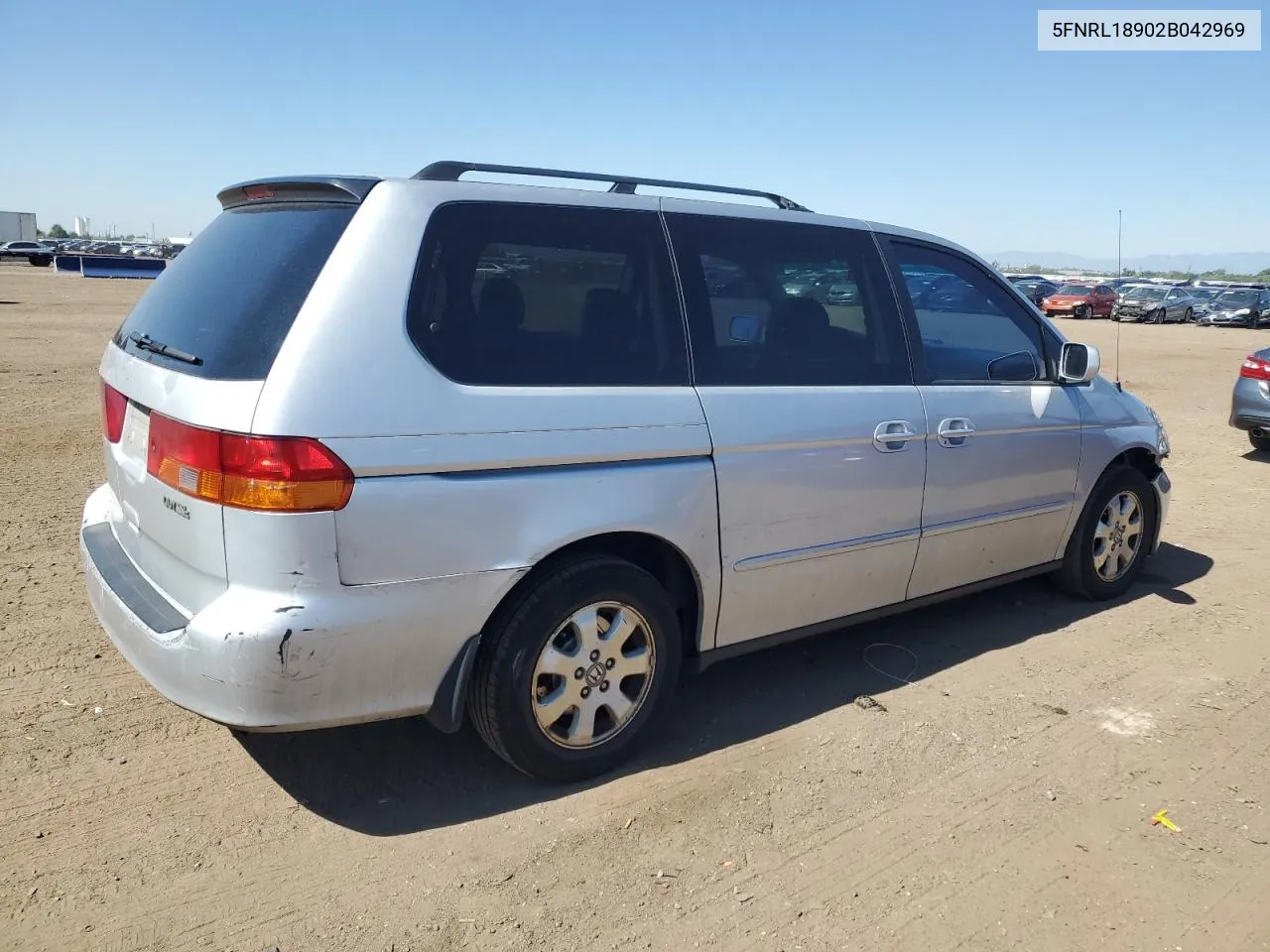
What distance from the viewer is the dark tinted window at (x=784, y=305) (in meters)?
3.52

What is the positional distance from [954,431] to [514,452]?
84.6 inches

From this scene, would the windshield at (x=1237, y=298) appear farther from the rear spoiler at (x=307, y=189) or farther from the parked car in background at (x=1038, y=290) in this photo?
the rear spoiler at (x=307, y=189)

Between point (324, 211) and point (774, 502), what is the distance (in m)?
1.84

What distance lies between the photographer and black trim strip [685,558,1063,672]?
366 cm

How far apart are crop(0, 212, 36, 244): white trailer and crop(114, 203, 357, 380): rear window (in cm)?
9213

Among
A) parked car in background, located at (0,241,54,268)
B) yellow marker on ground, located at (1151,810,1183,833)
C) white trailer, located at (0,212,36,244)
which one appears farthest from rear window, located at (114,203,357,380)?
white trailer, located at (0,212,36,244)

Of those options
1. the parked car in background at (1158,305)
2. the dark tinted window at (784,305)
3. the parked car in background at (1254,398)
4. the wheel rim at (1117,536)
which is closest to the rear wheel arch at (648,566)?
the dark tinted window at (784,305)

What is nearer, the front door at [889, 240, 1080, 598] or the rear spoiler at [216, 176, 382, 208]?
the rear spoiler at [216, 176, 382, 208]

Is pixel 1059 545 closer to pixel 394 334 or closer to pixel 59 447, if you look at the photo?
pixel 394 334

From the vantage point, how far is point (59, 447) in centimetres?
779

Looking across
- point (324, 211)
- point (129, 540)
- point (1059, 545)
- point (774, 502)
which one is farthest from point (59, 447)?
point (1059, 545)

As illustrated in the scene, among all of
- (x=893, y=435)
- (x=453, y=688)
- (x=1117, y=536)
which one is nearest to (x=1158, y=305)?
(x=1117, y=536)

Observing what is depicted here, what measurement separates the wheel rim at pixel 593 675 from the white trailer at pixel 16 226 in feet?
306

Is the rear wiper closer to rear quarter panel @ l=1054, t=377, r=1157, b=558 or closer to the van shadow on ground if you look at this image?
the van shadow on ground
